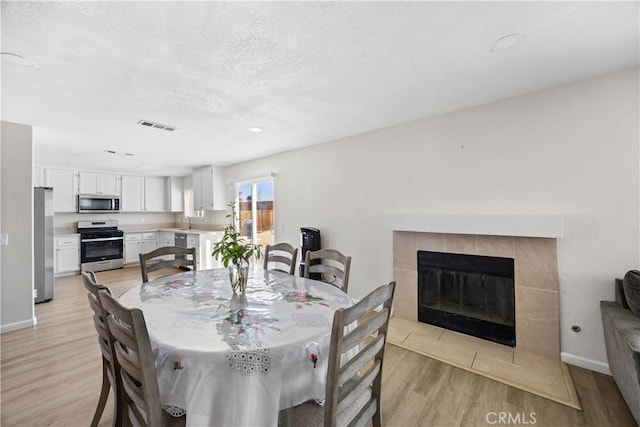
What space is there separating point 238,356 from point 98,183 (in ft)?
23.5

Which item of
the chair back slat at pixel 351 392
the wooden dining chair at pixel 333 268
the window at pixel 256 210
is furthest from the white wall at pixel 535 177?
the chair back slat at pixel 351 392

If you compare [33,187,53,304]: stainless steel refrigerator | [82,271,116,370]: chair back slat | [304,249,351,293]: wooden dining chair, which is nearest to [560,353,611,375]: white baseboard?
[304,249,351,293]: wooden dining chair

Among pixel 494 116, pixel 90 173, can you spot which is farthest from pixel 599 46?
pixel 90 173

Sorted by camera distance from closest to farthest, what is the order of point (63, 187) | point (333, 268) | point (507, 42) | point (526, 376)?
1. point (507, 42)
2. point (526, 376)
3. point (333, 268)
4. point (63, 187)

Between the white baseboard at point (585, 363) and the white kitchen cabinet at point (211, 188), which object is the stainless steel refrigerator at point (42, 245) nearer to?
the white kitchen cabinet at point (211, 188)

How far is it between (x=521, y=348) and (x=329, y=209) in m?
2.63

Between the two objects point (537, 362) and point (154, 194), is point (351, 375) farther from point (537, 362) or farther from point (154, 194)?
point (154, 194)

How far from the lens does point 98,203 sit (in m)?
6.31

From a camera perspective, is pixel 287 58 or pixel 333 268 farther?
pixel 333 268

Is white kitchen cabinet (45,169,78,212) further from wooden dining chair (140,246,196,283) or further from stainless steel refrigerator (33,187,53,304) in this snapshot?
wooden dining chair (140,246,196,283)

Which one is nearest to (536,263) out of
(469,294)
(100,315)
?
(469,294)

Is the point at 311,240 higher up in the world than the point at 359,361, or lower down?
higher up
